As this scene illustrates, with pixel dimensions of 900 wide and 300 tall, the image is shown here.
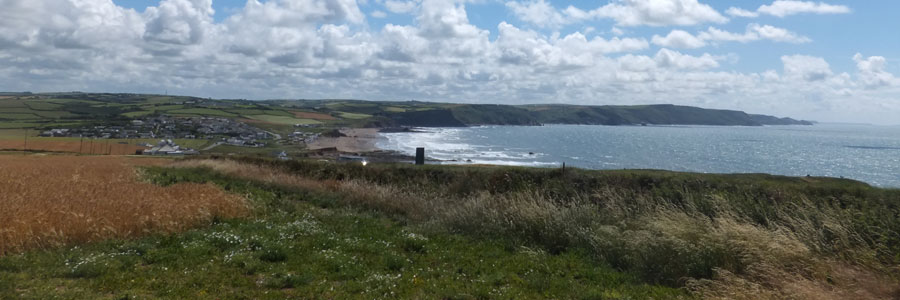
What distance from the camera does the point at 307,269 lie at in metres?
9.45

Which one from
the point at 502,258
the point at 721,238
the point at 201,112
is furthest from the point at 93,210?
the point at 201,112

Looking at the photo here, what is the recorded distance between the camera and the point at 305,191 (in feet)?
72.1

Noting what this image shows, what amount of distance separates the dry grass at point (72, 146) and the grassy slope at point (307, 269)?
83291 millimetres

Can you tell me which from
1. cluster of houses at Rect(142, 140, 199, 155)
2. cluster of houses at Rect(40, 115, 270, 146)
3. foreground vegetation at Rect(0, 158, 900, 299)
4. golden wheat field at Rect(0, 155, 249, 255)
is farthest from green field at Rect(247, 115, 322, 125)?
foreground vegetation at Rect(0, 158, 900, 299)

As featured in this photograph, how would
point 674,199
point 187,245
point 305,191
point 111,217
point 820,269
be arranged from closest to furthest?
point 820,269 → point 187,245 → point 111,217 → point 674,199 → point 305,191

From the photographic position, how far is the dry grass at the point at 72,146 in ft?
258

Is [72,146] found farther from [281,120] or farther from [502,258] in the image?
[502,258]

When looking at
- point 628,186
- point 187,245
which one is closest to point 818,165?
point 628,186

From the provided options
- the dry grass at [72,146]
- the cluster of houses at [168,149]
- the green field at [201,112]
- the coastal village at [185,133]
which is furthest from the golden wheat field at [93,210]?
the green field at [201,112]

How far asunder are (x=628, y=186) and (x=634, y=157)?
303 feet

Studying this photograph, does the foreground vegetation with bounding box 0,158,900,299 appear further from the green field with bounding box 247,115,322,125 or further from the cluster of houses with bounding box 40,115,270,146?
the green field with bounding box 247,115,322,125

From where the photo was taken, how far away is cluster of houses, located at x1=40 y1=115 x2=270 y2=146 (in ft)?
378

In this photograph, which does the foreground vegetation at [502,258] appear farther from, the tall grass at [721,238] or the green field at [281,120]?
the green field at [281,120]

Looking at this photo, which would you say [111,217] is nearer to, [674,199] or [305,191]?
[305,191]
